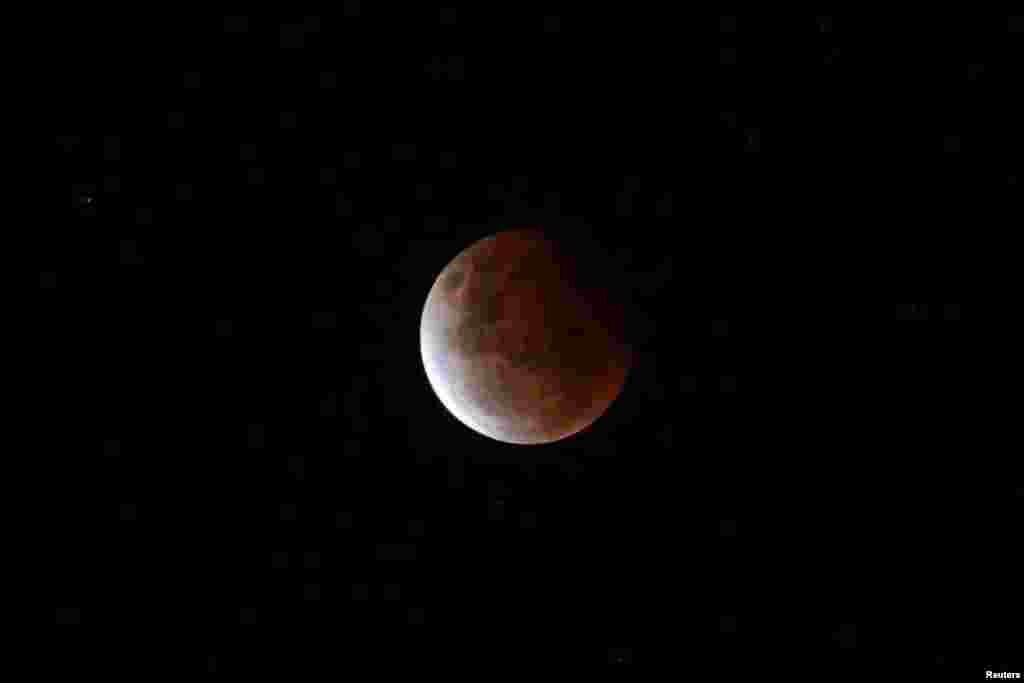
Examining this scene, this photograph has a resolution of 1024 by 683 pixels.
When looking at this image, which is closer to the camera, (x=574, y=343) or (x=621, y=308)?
(x=574, y=343)

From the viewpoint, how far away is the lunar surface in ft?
18.4

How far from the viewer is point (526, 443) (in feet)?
20.6

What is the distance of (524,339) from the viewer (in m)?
5.56

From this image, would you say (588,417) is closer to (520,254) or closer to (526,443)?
(526,443)

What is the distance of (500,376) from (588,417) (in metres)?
0.81

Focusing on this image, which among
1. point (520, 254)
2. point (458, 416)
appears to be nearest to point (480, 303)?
point (520, 254)

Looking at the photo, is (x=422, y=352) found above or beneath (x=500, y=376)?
above

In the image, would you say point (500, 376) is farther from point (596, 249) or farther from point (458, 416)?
point (596, 249)

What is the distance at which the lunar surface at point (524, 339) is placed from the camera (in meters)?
5.61

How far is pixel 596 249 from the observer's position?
6.25m

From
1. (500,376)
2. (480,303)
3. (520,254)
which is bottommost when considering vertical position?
(500,376)

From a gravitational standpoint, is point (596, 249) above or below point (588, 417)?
above

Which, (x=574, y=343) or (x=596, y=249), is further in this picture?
(x=596, y=249)

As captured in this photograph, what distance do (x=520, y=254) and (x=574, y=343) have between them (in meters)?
0.76
